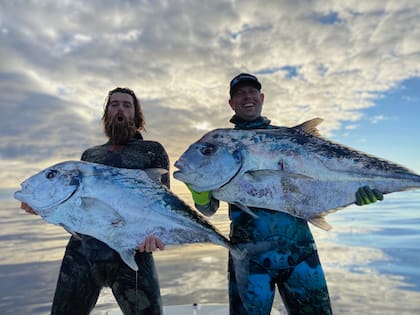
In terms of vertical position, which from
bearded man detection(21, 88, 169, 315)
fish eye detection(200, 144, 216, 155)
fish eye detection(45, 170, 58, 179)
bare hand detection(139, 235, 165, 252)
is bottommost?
bearded man detection(21, 88, 169, 315)

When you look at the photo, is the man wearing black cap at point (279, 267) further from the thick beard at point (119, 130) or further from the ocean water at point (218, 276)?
the ocean water at point (218, 276)

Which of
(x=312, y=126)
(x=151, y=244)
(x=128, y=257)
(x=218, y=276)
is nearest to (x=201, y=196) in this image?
Result: (x=151, y=244)

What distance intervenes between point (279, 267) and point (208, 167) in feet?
4.48

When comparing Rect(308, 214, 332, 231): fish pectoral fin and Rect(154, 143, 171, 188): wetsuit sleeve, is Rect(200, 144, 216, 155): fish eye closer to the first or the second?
Rect(154, 143, 171, 188): wetsuit sleeve

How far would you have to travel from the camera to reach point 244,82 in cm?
417

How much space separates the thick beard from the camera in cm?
441

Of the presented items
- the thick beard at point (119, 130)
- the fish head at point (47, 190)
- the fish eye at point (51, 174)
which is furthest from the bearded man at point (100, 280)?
the fish eye at point (51, 174)

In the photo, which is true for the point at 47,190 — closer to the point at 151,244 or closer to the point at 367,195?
the point at 151,244

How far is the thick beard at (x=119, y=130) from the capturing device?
14.5ft

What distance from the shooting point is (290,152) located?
3322 millimetres

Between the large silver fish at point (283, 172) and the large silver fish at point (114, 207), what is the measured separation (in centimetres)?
43

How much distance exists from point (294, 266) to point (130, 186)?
1920 mm

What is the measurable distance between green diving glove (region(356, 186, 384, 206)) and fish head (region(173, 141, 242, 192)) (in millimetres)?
1226

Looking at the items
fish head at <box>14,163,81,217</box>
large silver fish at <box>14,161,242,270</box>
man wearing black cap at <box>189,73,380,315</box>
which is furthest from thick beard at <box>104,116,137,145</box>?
man wearing black cap at <box>189,73,380,315</box>
